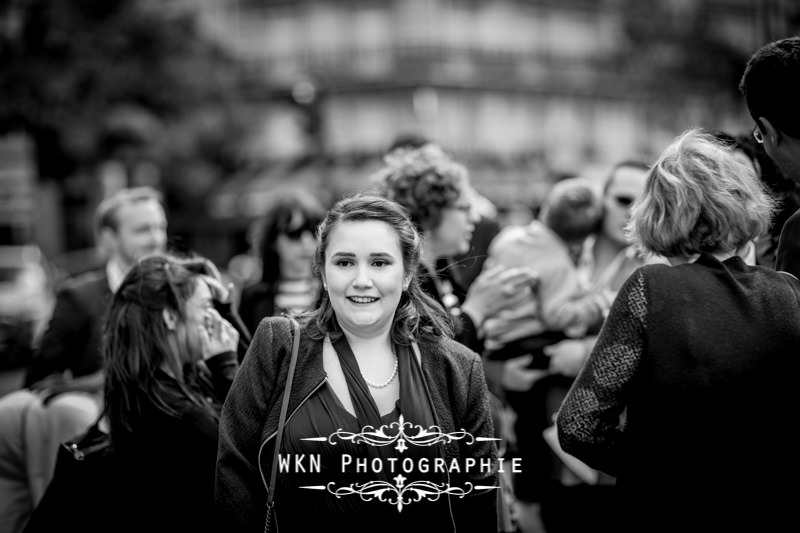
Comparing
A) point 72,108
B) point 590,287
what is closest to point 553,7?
point 72,108

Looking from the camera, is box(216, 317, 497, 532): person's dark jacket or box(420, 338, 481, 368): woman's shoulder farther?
box(420, 338, 481, 368): woman's shoulder

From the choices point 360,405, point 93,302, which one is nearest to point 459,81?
point 93,302

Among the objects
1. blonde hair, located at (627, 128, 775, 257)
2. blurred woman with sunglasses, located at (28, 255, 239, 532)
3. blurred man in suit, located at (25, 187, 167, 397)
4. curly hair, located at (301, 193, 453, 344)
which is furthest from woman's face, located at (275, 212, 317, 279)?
blonde hair, located at (627, 128, 775, 257)

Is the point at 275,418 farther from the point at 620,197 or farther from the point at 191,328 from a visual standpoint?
the point at 620,197

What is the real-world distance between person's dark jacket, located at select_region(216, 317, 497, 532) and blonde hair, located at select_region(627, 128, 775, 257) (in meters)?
0.82

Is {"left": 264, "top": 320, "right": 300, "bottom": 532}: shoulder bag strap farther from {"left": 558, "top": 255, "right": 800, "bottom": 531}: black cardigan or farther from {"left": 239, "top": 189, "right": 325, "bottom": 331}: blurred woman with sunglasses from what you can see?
{"left": 239, "top": 189, "right": 325, "bottom": 331}: blurred woman with sunglasses

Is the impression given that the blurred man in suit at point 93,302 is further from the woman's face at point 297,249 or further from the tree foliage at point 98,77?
the tree foliage at point 98,77

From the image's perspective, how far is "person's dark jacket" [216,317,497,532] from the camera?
9.50 ft

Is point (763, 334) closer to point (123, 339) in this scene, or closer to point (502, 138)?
point (123, 339)

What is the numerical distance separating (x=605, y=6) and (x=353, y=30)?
1129 cm

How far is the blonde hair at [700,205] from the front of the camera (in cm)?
285

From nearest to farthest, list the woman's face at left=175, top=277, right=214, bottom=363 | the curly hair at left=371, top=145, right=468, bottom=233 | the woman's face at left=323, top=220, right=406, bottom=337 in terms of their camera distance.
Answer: the woman's face at left=323, top=220, right=406, bottom=337 < the woman's face at left=175, top=277, right=214, bottom=363 < the curly hair at left=371, top=145, right=468, bottom=233

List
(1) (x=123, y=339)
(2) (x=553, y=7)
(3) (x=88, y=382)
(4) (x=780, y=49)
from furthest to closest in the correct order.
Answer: (2) (x=553, y=7), (3) (x=88, y=382), (1) (x=123, y=339), (4) (x=780, y=49)

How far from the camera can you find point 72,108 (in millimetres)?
23828
